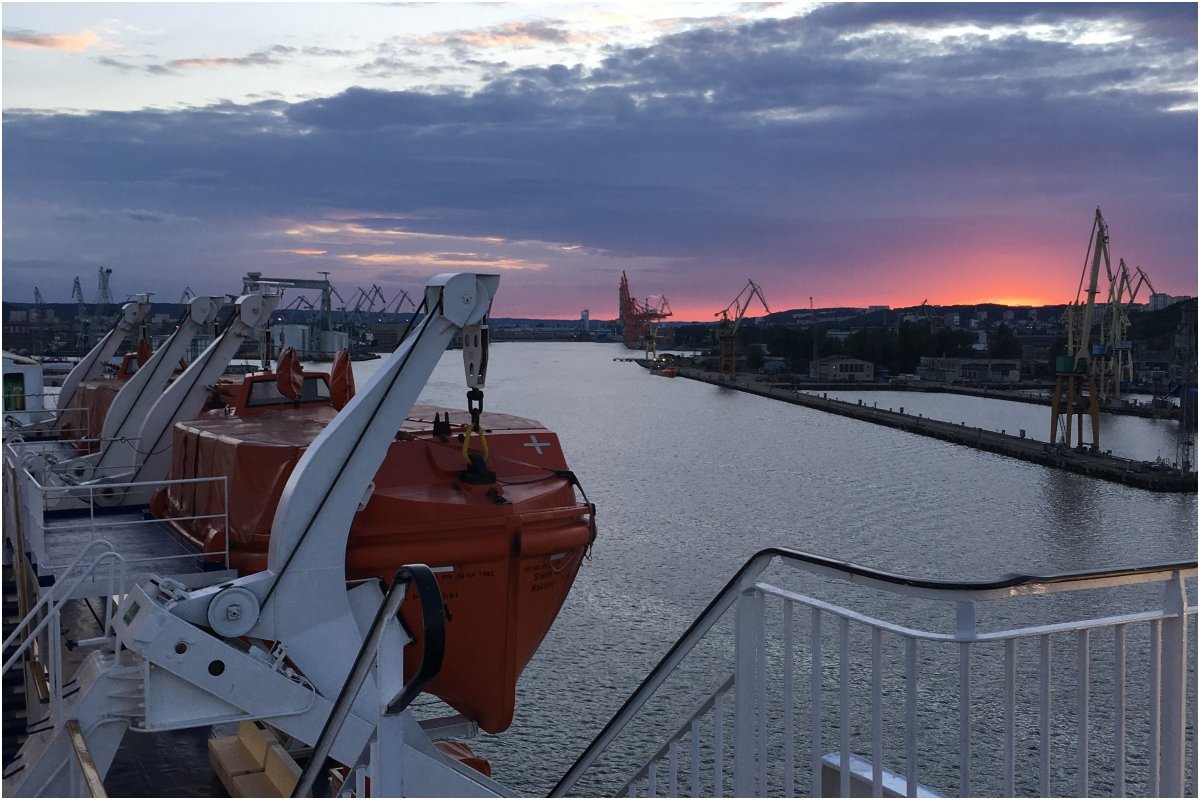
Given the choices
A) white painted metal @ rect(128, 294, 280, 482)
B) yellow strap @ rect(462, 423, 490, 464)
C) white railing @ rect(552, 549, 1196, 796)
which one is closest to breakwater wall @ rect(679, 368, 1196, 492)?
white railing @ rect(552, 549, 1196, 796)

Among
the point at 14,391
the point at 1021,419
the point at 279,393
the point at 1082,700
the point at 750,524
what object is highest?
the point at 279,393

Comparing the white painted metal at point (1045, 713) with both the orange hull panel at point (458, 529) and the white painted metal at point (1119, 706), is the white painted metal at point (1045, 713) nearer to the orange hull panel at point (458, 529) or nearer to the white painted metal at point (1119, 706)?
the white painted metal at point (1119, 706)

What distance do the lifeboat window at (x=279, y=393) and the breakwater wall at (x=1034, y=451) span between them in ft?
114

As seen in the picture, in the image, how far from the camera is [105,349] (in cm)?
1462

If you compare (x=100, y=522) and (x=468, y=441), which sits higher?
(x=468, y=441)

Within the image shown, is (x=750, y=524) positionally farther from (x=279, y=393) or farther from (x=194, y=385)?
(x=279, y=393)

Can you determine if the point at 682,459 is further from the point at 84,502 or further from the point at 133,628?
the point at 133,628

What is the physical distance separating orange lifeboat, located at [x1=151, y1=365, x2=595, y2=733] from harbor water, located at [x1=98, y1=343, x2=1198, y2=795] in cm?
243

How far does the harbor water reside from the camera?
14.6 metres

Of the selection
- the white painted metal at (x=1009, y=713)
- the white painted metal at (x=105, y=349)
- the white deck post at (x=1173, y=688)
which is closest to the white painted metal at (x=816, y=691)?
the white painted metal at (x=1009, y=713)

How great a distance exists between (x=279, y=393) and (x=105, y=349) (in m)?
8.15

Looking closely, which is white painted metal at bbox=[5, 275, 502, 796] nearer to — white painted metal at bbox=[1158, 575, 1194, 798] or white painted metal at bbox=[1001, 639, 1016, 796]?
white painted metal at bbox=[1001, 639, 1016, 796]

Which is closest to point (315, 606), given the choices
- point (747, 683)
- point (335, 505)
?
point (335, 505)

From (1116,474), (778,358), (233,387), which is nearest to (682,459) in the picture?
(1116,474)
